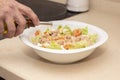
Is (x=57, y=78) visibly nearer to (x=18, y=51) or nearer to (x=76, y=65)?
(x=76, y=65)

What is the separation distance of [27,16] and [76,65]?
22 cm

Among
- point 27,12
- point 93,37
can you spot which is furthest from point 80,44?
point 27,12

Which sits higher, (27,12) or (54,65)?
(27,12)

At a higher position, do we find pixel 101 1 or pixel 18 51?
pixel 101 1

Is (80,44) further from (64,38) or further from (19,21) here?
(19,21)

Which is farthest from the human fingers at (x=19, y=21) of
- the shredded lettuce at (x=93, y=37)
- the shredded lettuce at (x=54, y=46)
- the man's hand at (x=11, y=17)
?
the shredded lettuce at (x=93, y=37)

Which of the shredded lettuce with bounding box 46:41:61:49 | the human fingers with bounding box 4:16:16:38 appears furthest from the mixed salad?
the human fingers with bounding box 4:16:16:38

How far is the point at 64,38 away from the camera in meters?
0.88

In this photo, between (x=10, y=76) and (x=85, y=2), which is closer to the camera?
(x=10, y=76)

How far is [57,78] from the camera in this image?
0.75 meters

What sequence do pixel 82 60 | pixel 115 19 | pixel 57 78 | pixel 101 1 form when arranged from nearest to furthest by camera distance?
1. pixel 57 78
2. pixel 82 60
3. pixel 115 19
4. pixel 101 1

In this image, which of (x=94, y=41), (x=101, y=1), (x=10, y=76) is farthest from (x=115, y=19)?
(x=10, y=76)

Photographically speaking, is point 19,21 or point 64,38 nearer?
point 19,21

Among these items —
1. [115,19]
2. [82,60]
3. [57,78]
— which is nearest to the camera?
[57,78]
